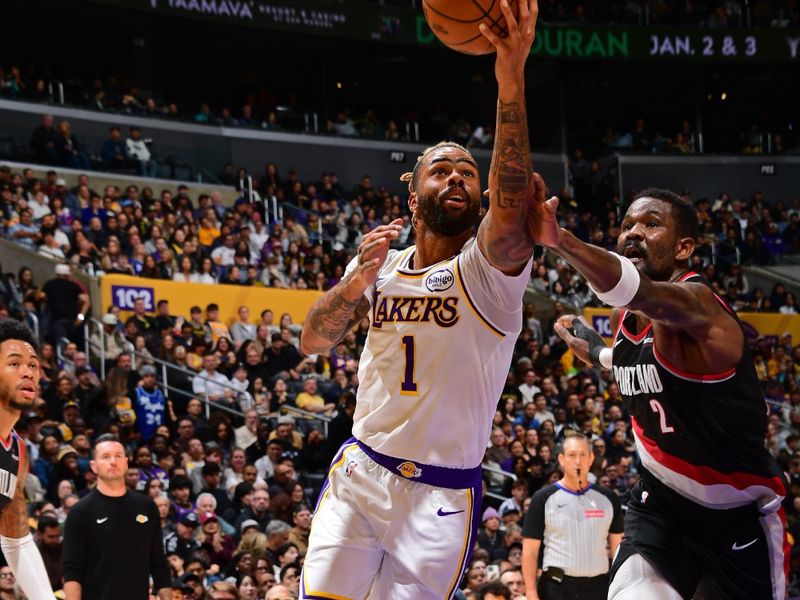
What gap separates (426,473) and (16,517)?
303 cm

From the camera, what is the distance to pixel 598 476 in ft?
48.7

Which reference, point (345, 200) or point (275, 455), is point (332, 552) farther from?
point (345, 200)

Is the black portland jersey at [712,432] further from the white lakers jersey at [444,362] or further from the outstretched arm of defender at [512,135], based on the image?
the outstretched arm of defender at [512,135]

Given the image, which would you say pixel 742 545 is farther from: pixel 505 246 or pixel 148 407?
pixel 148 407

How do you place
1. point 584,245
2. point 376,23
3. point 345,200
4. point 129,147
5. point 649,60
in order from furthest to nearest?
point 649,60 → point 376,23 → point 345,200 → point 129,147 → point 584,245

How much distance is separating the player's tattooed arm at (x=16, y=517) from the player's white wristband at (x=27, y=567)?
4cm

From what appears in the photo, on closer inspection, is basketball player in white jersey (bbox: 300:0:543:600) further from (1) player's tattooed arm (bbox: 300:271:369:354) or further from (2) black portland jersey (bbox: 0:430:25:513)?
(2) black portland jersey (bbox: 0:430:25:513)

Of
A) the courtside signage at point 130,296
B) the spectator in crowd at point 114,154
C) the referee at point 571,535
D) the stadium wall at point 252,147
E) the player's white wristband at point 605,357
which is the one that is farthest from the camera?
the stadium wall at point 252,147

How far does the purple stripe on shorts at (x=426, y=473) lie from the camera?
4758 millimetres

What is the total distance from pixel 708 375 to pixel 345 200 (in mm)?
19542

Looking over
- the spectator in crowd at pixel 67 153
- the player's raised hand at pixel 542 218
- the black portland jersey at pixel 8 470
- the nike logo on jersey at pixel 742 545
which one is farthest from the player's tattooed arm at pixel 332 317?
the spectator in crowd at pixel 67 153

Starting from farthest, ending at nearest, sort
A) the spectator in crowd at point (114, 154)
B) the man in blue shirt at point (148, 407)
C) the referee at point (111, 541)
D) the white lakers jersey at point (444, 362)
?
the spectator in crowd at point (114, 154)
the man in blue shirt at point (148, 407)
the referee at point (111, 541)
the white lakers jersey at point (444, 362)

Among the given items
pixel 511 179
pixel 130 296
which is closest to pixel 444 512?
pixel 511 179

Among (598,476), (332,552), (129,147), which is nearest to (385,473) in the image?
(332,552)
